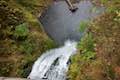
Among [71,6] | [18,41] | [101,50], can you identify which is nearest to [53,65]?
[18,41]

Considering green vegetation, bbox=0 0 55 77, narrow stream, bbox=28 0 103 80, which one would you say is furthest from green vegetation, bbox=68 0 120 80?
green vegetation, bbox=0 0 55 77

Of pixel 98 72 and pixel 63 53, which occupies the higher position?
pixel 98 72

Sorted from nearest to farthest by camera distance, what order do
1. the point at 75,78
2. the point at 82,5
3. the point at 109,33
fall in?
the point at 109,33 → the point at 75,78 → the point at 82,5

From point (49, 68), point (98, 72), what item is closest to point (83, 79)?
point (98, 72)

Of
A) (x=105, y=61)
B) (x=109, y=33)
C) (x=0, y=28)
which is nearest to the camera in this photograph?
(x=105, y=61)

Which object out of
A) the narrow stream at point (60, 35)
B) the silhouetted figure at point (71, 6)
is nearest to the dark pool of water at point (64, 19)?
the narrow stream at point (60, 35)

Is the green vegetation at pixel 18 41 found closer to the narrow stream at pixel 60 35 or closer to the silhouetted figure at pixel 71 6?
the narrow stream at pixel 60 35

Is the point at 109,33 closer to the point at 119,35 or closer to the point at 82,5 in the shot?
the point at 119,35
